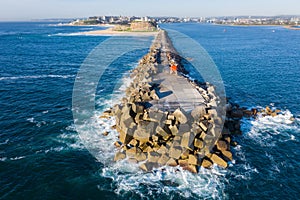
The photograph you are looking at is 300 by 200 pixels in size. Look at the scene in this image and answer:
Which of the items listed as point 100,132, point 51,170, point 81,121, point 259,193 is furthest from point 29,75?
point 259,193

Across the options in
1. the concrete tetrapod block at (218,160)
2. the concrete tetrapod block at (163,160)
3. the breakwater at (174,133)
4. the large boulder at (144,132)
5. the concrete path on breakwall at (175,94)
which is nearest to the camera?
the concrete tetrapod block at (218,160)

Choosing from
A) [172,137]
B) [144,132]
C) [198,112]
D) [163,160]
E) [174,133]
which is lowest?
[163,160]

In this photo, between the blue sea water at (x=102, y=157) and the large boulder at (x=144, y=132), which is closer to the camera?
the blue sea water at (x=102, y=157)

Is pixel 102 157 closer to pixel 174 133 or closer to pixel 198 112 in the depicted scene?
pixel 174 133

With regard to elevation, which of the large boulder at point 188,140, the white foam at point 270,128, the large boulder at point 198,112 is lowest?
the white foam at point 270,128

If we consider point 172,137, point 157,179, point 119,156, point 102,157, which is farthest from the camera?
point 172,137

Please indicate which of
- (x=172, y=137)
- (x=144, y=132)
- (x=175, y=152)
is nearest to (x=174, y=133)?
A: (x=172, y=137)

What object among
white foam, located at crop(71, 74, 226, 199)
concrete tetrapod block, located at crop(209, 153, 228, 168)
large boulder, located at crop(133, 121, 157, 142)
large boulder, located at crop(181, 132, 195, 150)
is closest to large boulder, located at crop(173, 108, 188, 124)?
large boulder, located at crop(181, 132, 195, 150)

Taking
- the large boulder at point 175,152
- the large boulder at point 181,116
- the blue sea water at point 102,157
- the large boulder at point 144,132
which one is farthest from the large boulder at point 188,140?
the large boulder at point 144,132

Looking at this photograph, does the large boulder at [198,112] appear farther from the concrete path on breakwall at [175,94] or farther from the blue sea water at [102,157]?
the blue sea water at [102,157]

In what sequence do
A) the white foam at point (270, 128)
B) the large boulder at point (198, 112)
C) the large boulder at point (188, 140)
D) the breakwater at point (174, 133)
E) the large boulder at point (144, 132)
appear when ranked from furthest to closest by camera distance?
1. the white foam at point (270, 128)
2. the large boulder at point (198, 112)
3. the large boulder at point (144, 132)
4. the large boulder at point (188, 140)
5. the breakwater at point (174, 133)

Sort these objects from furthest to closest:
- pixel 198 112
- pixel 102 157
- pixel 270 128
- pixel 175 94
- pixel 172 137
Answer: pixel 175 94, pixel 270 128, pixel 198 112, pixel 172 137, pixel 102 157
